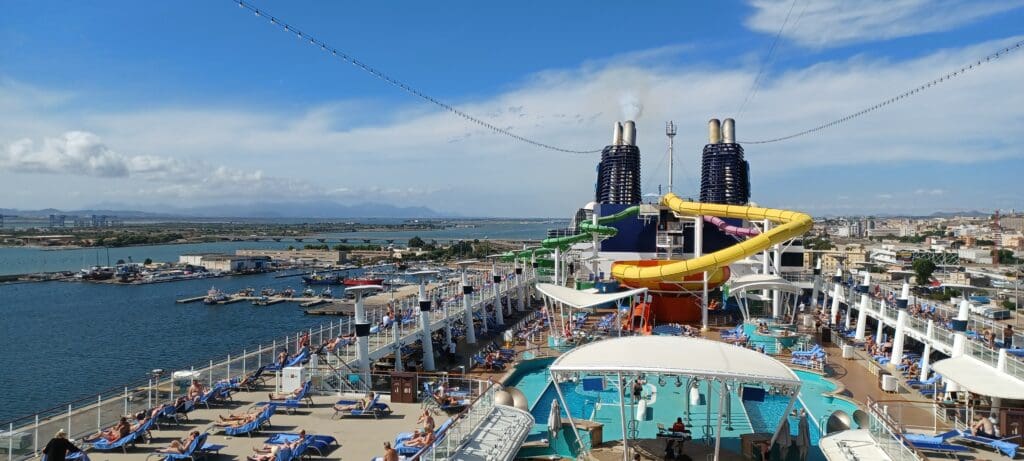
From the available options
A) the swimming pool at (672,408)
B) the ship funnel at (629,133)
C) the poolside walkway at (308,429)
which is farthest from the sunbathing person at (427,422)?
the ship funnel at (629,133)

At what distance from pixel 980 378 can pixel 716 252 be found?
13812 millimetres

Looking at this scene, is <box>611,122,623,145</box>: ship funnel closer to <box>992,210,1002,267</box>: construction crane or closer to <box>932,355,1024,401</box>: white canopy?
<box>932,355,1024,401</box>: white canopy

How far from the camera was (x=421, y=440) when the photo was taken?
32.7ft

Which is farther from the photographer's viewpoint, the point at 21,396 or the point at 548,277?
the point at 548,277

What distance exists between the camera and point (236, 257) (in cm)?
9588

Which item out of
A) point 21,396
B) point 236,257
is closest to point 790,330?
point 21,396

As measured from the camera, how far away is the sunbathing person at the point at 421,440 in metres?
9.69

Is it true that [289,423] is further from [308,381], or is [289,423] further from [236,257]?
[236,257]

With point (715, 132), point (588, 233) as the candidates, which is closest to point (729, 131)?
point (715, 132)

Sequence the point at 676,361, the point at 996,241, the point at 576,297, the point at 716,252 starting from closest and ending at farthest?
1. the point at 676,361
2. the point at 576,297
3. the point at 716,252
4. the point at 996,241

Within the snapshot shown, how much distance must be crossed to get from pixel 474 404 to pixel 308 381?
13.3 feet

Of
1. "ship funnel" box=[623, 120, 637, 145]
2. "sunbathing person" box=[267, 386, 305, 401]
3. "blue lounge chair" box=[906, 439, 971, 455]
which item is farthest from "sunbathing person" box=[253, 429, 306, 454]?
"ship funnel" box=[623, 120, 637, 145]

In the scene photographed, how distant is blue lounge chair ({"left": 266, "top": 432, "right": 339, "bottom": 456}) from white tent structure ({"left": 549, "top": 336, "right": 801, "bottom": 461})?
3.76 meters

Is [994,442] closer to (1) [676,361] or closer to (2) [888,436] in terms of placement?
(2) [888,436]
